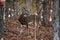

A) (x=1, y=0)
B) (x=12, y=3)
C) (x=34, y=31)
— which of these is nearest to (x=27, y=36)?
(x=34, y=31)

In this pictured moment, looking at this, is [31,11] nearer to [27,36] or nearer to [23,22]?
[23,22]

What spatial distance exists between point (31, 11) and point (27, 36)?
41 centimetres

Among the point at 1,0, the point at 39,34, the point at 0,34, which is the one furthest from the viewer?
the point at 39,34

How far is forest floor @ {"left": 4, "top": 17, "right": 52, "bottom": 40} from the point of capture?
2537 mm

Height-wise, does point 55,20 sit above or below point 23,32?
above

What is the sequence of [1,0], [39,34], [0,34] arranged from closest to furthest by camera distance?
[1,0], [0,34], [39,34]

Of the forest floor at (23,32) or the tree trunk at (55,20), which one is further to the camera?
the tree trunk at (55,20)

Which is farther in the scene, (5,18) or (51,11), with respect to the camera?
(51,11)

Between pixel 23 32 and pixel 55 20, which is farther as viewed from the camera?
pixel 55 20

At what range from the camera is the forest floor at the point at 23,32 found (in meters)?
2.54

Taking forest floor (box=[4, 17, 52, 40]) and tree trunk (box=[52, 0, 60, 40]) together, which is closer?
forest floor (box=[4, 17, 52, 40])

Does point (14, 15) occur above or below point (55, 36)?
→ above

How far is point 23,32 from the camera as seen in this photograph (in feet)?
8.61

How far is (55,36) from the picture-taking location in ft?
9.20
